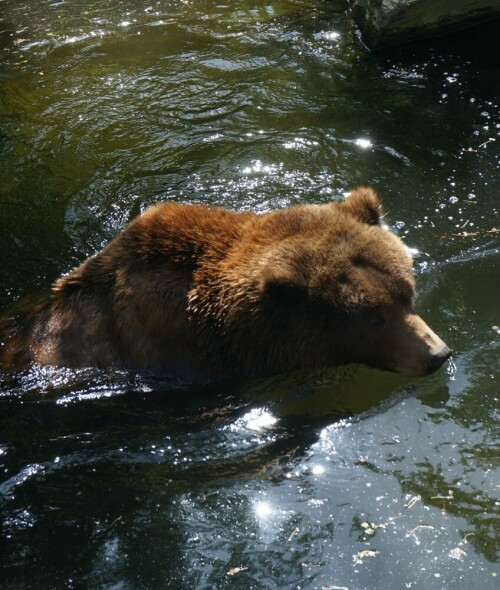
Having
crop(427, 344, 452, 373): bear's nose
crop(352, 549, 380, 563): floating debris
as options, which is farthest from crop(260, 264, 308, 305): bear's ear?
crop(352, 549, 380, 563): floating debris

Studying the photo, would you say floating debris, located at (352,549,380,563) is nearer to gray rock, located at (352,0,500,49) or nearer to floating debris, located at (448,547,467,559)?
floating debris, located at (448,547,467,559)

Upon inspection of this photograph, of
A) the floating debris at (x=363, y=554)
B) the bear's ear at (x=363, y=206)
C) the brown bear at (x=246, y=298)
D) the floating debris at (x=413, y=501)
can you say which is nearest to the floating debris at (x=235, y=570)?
the floating debris at (x=363, y=554)

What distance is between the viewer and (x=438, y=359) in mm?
5516

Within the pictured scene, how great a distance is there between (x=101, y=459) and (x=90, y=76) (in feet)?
→ 21.0

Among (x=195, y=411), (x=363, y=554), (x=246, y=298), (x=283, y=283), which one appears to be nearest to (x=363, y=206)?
(x=283, y=283)

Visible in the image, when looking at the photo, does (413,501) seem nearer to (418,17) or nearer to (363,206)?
(363,206)

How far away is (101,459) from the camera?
219 inches

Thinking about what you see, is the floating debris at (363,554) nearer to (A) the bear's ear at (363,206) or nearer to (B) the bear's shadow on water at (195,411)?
(B) the bear's shadow on water at (195,411)

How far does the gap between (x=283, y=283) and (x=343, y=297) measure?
0.44m

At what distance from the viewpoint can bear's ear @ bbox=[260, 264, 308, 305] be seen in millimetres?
5395

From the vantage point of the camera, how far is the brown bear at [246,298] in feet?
18.2

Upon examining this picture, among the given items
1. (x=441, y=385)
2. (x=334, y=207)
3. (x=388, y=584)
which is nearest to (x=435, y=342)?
(x=441, y=385)

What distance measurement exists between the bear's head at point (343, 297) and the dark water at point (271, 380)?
1.17 feet

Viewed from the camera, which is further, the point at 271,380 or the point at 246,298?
the point at 271,380
